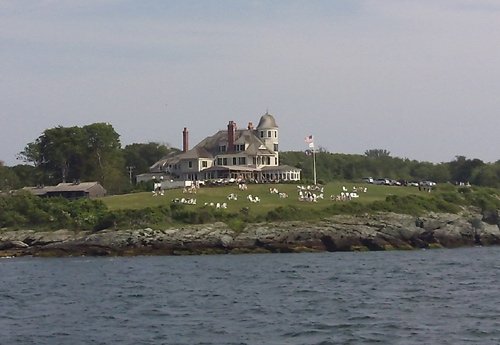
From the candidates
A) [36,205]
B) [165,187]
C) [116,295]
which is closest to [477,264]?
[116,295]

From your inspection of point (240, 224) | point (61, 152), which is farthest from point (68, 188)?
point (240, 224)

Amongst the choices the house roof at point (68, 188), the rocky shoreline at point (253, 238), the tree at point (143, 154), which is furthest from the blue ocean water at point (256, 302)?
the tree at point (143, 154)

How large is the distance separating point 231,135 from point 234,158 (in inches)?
168

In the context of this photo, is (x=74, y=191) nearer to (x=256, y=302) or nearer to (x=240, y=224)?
(x=240, y=224)

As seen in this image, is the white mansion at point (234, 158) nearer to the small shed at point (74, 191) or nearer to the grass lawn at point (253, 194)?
the grass lawn at point (253, 194)

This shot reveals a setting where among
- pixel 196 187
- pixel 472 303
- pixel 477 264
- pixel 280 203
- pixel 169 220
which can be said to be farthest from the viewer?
pixel 196 187

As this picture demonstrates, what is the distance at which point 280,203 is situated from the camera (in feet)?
289

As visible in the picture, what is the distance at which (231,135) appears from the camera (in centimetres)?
11931

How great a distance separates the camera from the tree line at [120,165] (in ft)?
386

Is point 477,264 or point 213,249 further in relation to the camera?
point 213,249

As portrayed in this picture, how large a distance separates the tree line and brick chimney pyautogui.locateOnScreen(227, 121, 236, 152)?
1204 cm

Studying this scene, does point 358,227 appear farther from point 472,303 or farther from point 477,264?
point 472,303

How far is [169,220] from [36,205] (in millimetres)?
15832

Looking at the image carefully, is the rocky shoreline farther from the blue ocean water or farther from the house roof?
the house roof
